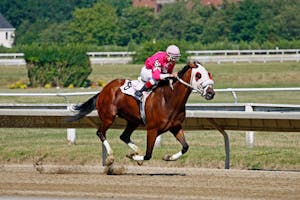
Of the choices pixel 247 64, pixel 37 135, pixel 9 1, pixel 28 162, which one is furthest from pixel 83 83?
pixel 9 1

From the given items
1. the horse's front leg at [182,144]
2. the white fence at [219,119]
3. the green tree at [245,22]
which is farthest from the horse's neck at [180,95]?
the green tree at [245,22]

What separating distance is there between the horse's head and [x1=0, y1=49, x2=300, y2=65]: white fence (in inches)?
1365

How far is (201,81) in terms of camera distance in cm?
1073

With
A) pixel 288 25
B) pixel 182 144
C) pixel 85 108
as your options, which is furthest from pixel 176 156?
pixel 288 25

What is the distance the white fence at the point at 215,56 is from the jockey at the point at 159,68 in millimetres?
34162

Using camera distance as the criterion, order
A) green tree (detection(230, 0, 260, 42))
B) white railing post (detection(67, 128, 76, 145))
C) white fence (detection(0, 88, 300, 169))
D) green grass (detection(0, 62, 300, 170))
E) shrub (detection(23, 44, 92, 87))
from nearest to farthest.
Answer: white fence (detection(0, 88, 300, 169)) → green grass (detection(0, 62, 300, 170)) → white railing post (detection(67, 128, 76, 145)) → shrub (detection(23, 44, 92, 87)) → green tree (detection(230, 0, 260, 42))

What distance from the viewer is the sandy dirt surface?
899 centimetres

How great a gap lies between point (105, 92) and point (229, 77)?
2584cm

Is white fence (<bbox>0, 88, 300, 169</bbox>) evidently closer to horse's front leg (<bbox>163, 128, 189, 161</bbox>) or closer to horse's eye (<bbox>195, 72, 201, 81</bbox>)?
horse's front leg (<bbox>163, 128, 189, 161</bbox>)

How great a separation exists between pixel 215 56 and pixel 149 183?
3972 centimetres

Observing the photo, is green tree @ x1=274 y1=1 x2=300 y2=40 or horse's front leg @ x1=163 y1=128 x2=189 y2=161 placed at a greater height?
horse's front leg @ x1=163 y1=128 x2=189 y2=161

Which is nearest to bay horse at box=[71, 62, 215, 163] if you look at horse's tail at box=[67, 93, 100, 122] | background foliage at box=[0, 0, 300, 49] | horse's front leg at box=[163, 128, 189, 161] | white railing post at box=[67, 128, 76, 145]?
horse's front leg at box=[163, 128, 189, 161]

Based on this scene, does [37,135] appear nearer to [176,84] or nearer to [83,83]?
[176,84]

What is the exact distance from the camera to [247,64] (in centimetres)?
4506
